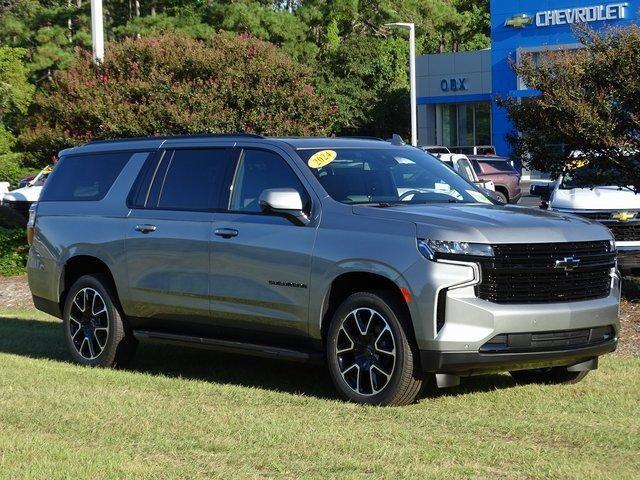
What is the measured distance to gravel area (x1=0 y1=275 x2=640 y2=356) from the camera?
37.0 ft

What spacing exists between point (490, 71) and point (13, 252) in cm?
4365

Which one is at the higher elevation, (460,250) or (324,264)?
(460,250)

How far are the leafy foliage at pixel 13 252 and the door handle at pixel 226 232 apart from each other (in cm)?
1064

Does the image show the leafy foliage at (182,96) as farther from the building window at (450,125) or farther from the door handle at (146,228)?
the building window at (450,125)

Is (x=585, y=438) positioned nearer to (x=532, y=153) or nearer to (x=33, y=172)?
(x=532, y=153)

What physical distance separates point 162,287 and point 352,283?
72.4 inches

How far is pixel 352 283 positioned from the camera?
8500 mm

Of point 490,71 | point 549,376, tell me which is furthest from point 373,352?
point 490,71

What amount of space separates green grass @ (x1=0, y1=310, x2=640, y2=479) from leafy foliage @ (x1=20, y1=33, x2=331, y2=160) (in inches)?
312

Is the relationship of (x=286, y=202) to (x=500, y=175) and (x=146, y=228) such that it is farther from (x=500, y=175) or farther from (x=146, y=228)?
(x=500, y=175)

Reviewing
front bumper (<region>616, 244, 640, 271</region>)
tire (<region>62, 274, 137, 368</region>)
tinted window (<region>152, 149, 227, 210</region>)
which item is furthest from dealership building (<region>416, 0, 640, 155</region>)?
tinted window (<region>152, 149, 227, 210</region>)

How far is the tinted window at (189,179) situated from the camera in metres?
9.48

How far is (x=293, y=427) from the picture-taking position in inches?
293

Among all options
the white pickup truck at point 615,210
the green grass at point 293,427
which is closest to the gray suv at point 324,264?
the green grass at point 293,427
